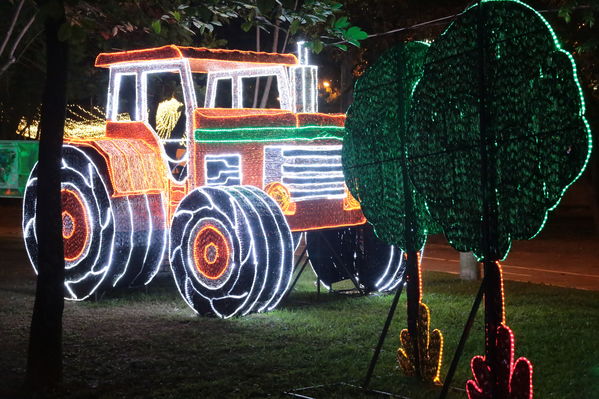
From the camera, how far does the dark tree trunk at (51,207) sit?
26.8 ft

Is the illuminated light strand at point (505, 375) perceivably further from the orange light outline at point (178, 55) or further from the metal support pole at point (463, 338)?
the orange light outline at point (178, 55)

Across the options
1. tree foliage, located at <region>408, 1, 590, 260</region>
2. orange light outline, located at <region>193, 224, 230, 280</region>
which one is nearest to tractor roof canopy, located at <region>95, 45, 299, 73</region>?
orange light outline, located at <region>193, 224, 230, 280</region>

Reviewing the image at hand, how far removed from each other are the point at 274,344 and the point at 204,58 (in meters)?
→ 3.97

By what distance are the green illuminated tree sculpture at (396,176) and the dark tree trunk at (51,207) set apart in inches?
97.9

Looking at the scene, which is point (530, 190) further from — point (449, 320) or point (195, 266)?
point (195, 266)

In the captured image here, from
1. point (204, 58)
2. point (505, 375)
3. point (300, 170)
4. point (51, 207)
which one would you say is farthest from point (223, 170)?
point (505, 375)

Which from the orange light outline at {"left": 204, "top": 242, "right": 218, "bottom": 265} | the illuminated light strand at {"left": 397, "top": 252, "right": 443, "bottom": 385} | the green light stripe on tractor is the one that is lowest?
the illuminated light strand at {"left": 397, "top": 252, "right": 443, "bottom": 385}

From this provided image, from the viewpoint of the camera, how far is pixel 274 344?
31.4 ft

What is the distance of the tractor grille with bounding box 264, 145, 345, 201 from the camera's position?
11695 millimetres

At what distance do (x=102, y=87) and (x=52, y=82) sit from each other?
13.7 meters

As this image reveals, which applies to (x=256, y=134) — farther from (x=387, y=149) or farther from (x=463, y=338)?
(x=463, y=338)

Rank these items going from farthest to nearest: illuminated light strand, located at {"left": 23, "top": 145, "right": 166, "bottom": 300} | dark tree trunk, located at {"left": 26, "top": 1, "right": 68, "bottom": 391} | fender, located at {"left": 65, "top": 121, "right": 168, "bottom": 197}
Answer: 1. illuminated light strand, located at {"left": 23, "top": 145, "right": 166, "bottom": 300}
2. fender, located at {"left": 65, "top": 121, "right": 168, "bottom": 197}
3. dark tree trunk, located at {"left": 26, "top": 1, "right": 68, "bottom": 391}

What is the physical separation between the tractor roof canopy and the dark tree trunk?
355 cm

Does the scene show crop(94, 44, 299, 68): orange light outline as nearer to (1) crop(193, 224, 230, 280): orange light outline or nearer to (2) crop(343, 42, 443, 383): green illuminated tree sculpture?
(1) crop(193, 224, 230, 280): orange light outline
